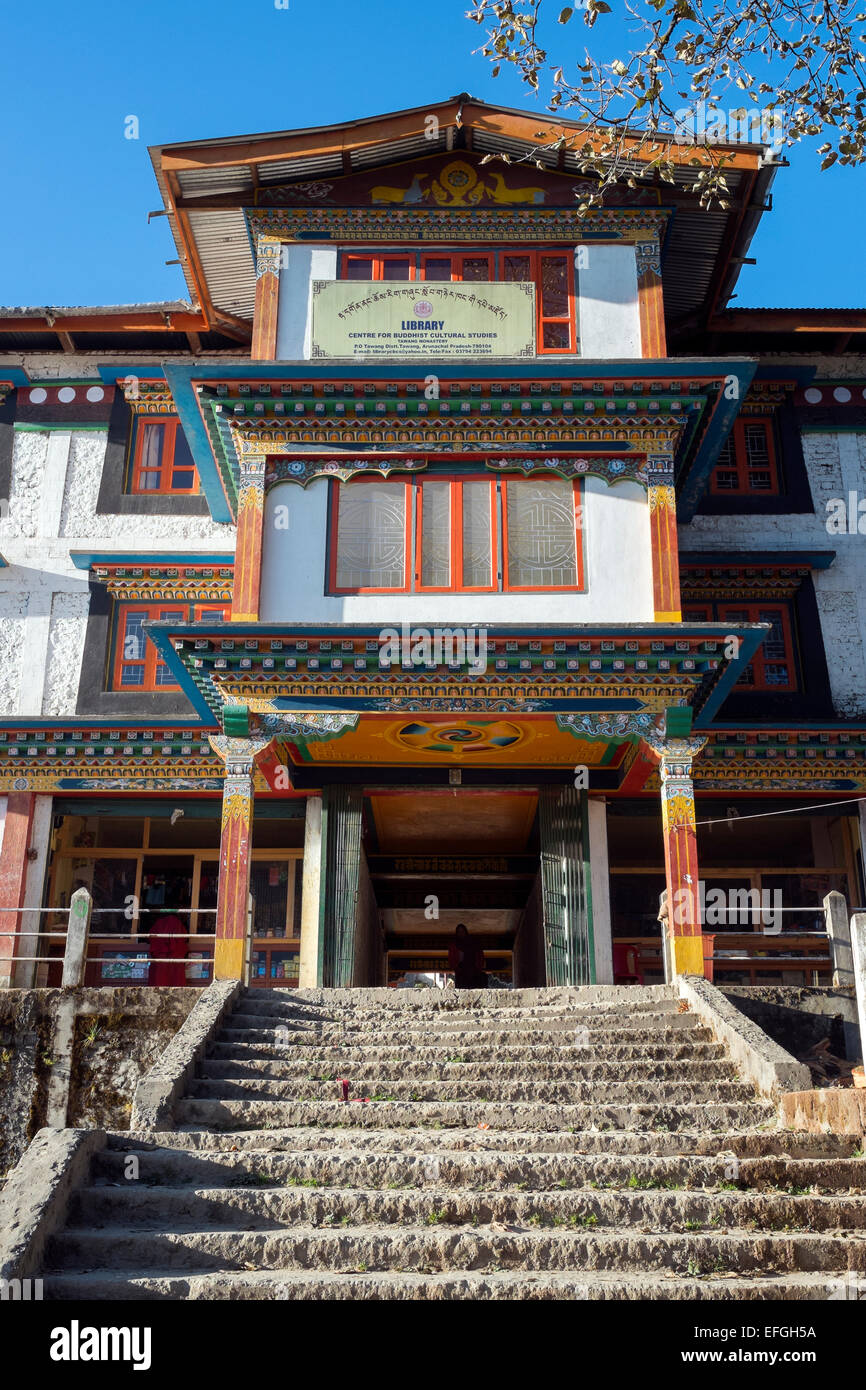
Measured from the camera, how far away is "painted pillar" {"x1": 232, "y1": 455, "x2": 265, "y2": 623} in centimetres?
1537

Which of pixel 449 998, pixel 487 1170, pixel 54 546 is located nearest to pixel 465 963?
pixel 449 998

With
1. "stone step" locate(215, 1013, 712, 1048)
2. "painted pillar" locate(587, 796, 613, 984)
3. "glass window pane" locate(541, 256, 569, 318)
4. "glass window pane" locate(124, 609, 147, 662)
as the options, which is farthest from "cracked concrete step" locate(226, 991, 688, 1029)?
"glass window pane" locate(541, 256, 569, 318)

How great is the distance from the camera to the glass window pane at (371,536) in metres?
15.6

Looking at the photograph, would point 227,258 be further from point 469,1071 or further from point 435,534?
point 469,1071

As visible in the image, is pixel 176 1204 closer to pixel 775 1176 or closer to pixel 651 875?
pixel 775 1176

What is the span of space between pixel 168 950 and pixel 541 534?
8415mm

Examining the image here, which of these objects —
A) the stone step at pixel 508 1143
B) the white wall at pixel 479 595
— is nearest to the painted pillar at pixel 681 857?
the white wall at pixel 479 595

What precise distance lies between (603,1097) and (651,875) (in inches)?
390

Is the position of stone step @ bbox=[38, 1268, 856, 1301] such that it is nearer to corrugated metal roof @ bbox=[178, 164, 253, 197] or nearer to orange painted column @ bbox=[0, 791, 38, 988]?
orange painted column @ bbox=[0, 791, 38, 988]

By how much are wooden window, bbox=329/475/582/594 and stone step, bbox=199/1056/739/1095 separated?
636 cm

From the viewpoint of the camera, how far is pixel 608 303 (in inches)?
672

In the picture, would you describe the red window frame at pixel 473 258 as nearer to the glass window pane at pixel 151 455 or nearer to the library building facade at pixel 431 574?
the library building facade at pixel 431 574

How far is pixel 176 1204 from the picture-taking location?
25.7ft
